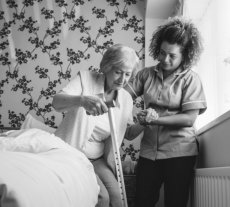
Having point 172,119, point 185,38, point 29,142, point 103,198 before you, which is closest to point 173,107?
point 172,119

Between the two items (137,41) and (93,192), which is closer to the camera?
(93,192)

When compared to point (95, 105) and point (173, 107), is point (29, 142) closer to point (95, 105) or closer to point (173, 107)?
point (95, 105)

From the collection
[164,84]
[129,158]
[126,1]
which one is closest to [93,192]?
[164,84]

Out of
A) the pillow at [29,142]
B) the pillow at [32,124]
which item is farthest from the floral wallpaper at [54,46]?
the pillow at [29,142]

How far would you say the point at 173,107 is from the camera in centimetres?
194

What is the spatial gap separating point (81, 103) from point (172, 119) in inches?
20.6

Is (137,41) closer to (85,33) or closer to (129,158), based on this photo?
(85,33)

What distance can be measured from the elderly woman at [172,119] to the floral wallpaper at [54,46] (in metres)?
1.27

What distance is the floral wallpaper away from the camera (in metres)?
3.29

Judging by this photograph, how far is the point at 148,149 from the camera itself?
1986 mm

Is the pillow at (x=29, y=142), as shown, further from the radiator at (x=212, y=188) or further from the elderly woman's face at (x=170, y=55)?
the elderly woman's face at (x=170, y=55)

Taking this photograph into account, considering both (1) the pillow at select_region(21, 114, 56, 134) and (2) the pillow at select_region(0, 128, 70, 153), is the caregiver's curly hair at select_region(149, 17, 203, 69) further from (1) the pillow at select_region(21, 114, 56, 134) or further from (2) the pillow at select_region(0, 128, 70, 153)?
(1) the pillow at select_region(21, 114, 56, 134)

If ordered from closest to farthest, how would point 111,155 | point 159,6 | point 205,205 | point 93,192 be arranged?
1. point 93,192
2. point 205,205
3. point 111,155
4. point 159,6

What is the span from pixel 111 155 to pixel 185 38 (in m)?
0.80
